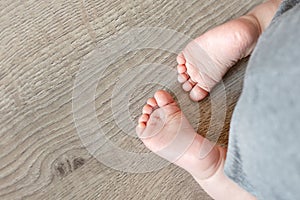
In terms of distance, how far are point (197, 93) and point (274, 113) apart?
25cm

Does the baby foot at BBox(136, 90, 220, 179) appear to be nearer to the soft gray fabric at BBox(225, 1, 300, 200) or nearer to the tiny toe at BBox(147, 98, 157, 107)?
the tiny toe at BBox(147, 98, 157, 107)

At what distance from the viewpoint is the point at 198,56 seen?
2.49ft

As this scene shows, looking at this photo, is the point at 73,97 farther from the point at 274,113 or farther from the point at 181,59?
the point at 274,113

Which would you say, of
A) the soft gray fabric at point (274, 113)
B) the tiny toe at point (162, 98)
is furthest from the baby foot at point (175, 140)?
the soft gray fabric at point (274, 113)

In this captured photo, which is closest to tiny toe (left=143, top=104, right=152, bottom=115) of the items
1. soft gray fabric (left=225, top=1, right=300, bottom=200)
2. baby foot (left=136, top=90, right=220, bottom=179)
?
baby foot (left=136, top=90, right=220, bottom=179)

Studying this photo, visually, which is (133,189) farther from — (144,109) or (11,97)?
(11,97)

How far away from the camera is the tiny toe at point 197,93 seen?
77cm

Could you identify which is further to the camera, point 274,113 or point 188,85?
point 188,85

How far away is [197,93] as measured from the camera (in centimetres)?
77

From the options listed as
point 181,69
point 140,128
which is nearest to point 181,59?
point 181,69

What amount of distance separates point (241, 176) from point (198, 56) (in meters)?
0.20

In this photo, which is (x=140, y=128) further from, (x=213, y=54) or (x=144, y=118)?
(x=213, y=54)

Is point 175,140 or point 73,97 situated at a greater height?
point 73,97

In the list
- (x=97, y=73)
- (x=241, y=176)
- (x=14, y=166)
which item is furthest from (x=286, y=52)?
(x=14, y=166)
